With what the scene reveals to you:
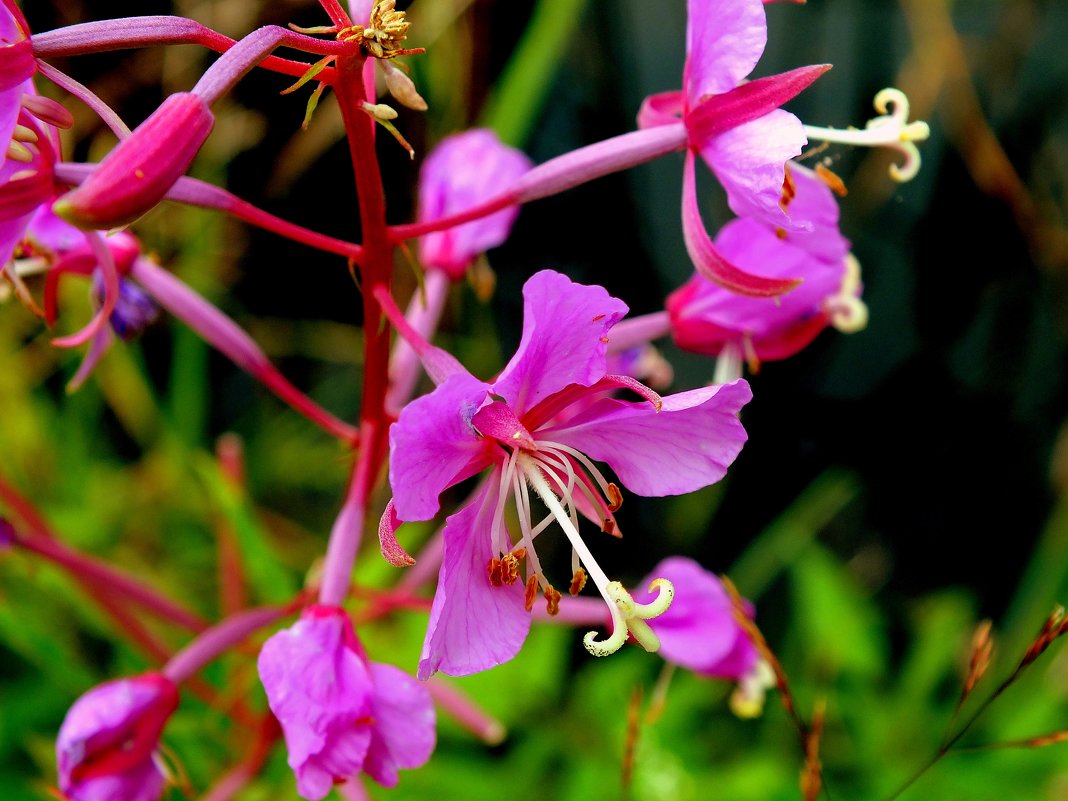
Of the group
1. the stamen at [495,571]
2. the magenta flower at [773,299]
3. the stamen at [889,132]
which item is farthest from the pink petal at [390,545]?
the stamen at [889,132]

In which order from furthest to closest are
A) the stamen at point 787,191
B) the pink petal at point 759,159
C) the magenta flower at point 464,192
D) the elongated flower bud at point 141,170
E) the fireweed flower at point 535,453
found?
the magenta flower at point 464,192, the stamen at point 787,191, the pink petal at point 759,159, the fireweed flower at point 535,453, the elongated flower bud at point 141,170

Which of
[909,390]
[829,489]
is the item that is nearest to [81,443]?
[829,489]

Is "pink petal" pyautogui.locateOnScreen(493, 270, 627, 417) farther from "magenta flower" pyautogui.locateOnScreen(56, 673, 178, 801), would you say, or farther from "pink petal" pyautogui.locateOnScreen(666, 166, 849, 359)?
"magenta flower" pyautogui.locateOnScreen(56, 673, 178, 801)

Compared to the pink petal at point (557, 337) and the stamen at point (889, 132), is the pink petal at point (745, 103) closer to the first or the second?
the stamen at point (889, 132)

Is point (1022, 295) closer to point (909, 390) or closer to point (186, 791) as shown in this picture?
point (909, 390)

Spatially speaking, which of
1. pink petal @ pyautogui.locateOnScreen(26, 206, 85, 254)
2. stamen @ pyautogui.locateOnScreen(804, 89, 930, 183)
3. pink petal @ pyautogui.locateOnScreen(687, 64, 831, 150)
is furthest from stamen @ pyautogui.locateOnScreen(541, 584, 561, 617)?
pink petal @ pyautogui.locateOnScreen(26, 206, 85, 254)

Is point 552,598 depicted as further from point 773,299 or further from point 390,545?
point 773,299
